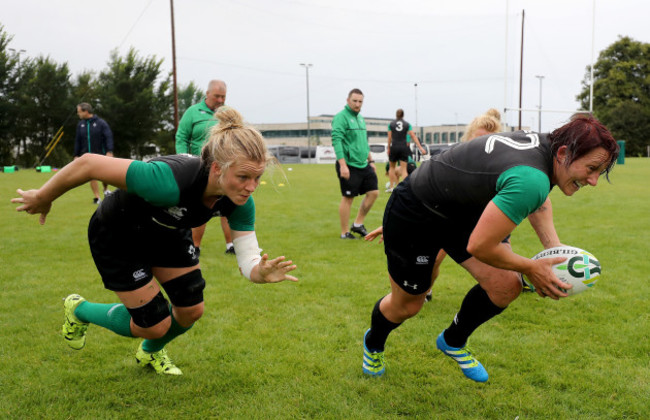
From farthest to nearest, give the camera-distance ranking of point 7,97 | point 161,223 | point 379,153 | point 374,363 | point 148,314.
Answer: point 379,153, point 7,97, point 374,363, point 148,314, point 161,223

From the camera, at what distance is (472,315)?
330cm

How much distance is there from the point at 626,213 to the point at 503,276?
9269 millimetres

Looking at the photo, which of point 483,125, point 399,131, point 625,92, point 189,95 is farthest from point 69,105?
point 625,92

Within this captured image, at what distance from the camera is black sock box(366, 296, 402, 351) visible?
3.45m

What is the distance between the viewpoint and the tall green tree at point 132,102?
122ft

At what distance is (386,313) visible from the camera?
3.42 meters

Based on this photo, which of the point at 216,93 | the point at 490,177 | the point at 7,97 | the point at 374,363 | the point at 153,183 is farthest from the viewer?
the point at 7,97

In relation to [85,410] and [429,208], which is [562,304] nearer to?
[429,208]

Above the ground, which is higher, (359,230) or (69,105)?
(69,105)

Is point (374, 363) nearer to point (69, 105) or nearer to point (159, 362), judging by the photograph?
point (159, 362)

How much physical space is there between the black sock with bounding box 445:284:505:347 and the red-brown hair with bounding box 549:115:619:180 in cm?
115

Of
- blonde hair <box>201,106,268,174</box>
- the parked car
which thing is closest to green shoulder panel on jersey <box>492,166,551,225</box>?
blonde hair <box>201,106,268,174</box>

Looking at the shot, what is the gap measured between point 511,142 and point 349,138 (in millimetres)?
5937

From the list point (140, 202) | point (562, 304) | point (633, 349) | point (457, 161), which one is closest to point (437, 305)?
point (562, 304)
